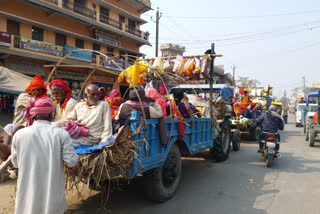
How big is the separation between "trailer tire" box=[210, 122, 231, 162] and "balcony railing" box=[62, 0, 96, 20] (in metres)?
14.5

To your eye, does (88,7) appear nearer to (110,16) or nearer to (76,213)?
(110,16)

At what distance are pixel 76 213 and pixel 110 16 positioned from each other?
19.9 m

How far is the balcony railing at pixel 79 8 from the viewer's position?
16516 mm

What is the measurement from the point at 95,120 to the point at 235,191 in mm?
3073

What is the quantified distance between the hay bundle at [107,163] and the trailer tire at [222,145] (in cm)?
419

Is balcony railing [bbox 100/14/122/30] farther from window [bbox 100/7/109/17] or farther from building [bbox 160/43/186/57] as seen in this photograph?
building [bbox 160/43/186/57]

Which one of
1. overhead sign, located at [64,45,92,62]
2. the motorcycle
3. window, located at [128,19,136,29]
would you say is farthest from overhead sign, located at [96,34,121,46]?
the motorcycle

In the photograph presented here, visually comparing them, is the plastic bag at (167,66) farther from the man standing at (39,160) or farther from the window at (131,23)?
the window at (131,23)

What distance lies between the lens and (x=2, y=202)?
3.83 m

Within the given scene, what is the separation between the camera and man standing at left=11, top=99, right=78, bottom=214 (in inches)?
89.6

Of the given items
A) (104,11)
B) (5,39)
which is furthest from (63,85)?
(104,11)

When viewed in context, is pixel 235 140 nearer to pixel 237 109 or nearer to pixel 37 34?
pixel 237 109

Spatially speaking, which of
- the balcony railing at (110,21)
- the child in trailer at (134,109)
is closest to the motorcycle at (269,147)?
the child in trailer at (134,109)

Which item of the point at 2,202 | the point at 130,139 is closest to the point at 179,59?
the point at 130,139
